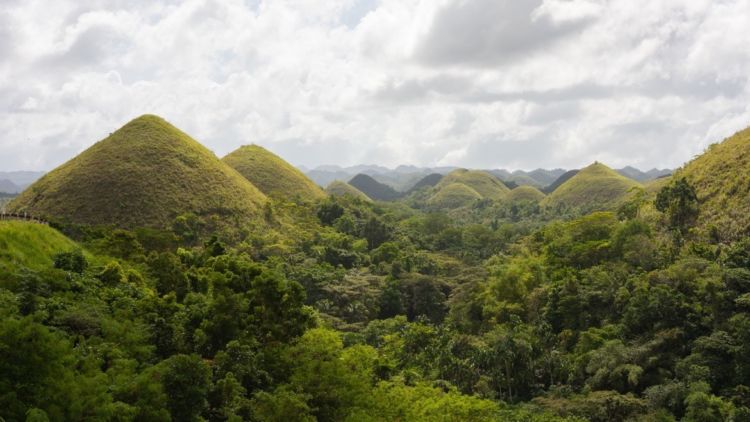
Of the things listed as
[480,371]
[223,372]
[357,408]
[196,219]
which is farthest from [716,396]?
[196,219]

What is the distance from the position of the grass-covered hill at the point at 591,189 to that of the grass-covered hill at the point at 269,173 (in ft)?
226

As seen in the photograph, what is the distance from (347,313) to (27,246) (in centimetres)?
2935

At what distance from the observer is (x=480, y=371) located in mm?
43844

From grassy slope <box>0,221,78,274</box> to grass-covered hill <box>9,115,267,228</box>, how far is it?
30077 millimetres

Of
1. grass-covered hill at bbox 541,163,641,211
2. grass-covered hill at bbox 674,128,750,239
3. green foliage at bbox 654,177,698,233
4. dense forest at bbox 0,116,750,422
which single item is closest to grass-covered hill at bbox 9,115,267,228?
dense forest at bbox 0,116,750,422

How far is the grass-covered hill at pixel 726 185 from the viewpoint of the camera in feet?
152

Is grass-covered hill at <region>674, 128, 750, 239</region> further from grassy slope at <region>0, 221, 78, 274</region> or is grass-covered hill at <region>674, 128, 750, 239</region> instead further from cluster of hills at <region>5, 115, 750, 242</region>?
grassy slope at <region>0, 221, 78, 274</region>

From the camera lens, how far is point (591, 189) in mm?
158750

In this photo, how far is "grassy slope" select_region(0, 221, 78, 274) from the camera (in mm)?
28234

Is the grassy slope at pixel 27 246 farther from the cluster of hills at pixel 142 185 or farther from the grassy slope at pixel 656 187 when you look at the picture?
the grassy slope at pixel 656 187

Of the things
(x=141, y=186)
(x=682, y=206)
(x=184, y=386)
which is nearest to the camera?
(x=184, y=386)

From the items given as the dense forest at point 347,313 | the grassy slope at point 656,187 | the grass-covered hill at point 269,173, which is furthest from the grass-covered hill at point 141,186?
the grassy slope at point 656,187

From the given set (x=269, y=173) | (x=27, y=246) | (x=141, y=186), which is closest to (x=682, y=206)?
(x=27, y=246)

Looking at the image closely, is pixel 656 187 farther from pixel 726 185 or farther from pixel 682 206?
pixel 682 206
